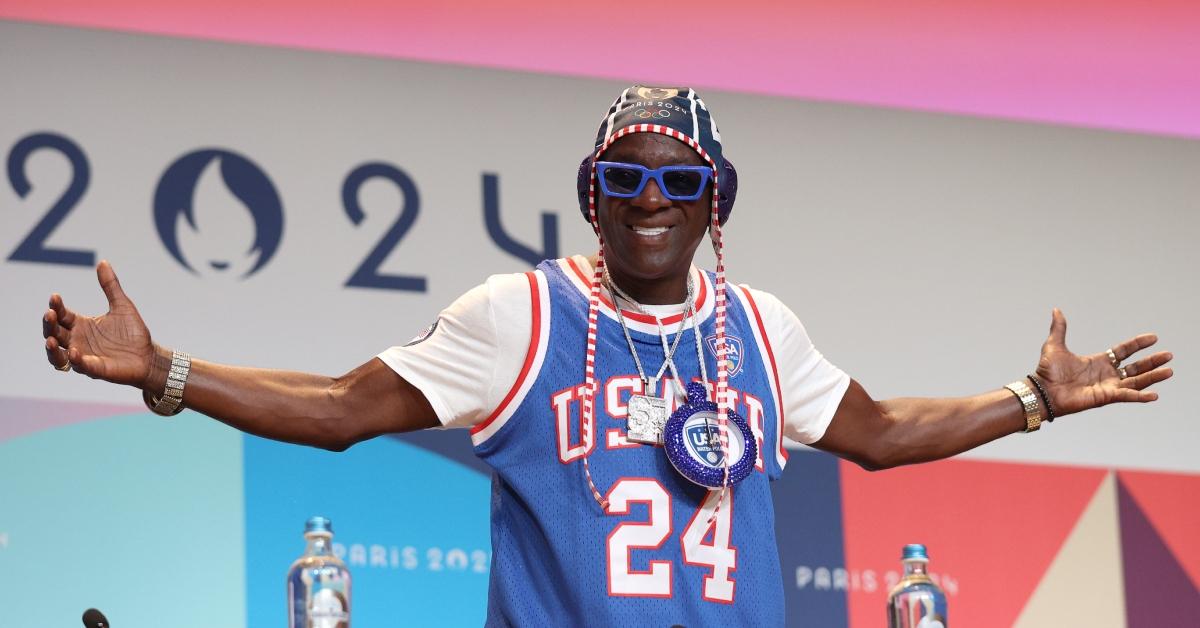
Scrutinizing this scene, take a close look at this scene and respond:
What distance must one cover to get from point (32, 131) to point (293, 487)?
1.17 m

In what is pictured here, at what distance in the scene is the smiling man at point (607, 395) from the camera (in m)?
2.47

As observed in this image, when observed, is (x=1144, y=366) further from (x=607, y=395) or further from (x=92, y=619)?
(x=92, y=619)

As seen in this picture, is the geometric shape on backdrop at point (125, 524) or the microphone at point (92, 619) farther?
the geometric shape on backdrop at point (125, 524)

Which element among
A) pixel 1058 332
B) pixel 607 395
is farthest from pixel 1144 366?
pixel 607 395

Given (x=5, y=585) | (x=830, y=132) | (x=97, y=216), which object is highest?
(x=830, y=132)

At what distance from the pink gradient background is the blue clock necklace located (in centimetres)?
263

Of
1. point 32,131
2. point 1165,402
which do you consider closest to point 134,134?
point 32,131

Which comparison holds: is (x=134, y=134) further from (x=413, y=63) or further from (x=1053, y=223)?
(x=1053, y=223)

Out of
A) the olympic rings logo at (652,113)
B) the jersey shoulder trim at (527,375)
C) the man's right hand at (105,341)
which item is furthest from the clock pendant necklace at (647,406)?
the man's right hand at (105,341)

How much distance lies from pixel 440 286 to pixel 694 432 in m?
2.36

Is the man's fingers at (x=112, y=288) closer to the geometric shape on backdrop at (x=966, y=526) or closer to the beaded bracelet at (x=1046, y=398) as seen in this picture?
the beaded bracelet at (x=1046, y=398)

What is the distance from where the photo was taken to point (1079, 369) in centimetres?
303

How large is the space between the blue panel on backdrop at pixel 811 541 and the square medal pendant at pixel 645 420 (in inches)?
91.4

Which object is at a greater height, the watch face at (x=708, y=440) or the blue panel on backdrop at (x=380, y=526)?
the blue panel on backdrop at (x=380, y=526)
